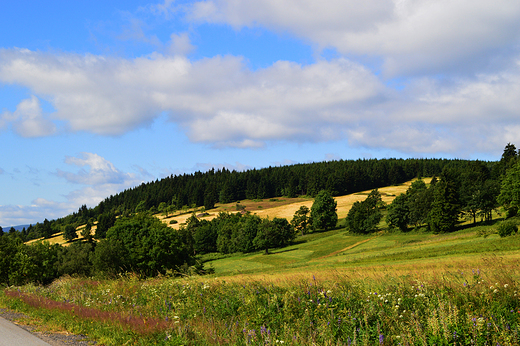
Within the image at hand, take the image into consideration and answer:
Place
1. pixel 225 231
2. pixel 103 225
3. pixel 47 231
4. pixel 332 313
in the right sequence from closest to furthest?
pixel 332 313 → pixel 225 231 → pixel 103 225 → pixel 47 231

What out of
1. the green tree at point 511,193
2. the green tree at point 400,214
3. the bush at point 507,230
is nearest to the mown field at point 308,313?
the bush at point 507,230

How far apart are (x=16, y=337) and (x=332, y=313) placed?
826 centimetres

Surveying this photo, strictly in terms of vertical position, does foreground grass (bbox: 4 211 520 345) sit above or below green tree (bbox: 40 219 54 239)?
above

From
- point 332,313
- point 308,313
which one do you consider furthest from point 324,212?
point 332,313

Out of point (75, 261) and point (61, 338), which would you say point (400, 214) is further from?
point (61, 338)

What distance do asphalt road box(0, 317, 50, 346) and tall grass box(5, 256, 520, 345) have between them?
1.40 m

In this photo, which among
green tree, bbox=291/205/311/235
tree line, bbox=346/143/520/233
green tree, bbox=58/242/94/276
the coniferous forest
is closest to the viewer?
Answer: the coniferous forest

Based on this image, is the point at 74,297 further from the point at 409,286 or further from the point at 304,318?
the point at 409,286

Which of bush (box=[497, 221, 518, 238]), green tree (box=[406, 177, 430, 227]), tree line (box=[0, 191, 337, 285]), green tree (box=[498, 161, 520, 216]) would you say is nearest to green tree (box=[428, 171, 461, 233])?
green tree (box=[406, 177, 430, 227])

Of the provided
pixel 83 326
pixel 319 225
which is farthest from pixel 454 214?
pixel 83 326

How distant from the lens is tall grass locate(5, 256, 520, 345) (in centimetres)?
630

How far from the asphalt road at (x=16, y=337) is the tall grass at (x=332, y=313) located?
4.61ft

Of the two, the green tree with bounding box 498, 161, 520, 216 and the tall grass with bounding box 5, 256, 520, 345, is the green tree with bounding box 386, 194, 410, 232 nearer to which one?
the green tree with bounding box 498, 161, 520, 216

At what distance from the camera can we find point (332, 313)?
7176 mm
